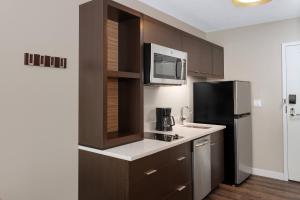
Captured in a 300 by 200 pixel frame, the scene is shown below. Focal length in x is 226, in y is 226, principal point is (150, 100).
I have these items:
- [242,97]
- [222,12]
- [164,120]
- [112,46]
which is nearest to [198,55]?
[222,12]

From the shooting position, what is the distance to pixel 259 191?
10.3 ft

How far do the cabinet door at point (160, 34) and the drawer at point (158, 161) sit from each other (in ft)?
3.88

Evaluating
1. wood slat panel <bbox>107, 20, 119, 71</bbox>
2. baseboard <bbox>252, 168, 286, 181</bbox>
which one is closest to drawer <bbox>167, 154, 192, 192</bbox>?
wood slat panel <bbox>107, 20, 119, 71</bbox>

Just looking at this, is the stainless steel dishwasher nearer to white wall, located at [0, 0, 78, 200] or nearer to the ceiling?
white wall, located at [0, 0, 78, 200]

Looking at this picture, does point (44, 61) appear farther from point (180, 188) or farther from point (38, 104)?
point (180, 188)

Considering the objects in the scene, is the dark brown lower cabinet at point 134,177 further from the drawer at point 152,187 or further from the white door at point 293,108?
the white door at point 293,108

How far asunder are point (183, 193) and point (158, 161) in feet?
2.06

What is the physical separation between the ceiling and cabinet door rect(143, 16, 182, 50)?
43 centimetres

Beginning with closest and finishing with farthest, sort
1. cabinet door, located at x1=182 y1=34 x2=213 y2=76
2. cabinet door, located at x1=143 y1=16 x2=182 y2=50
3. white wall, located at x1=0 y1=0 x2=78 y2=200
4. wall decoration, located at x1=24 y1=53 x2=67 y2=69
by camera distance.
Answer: white wall, located at x1=0 y1=0 x2=78 y2=200 < wall decoration, located at x1=24 y1=53 x2=67 y2=69 < cabinet door, located at x1=143 y1=16 x2=182 y2=50 < cabinet door, located at x1=182 y1=34 x2=213 y2=76

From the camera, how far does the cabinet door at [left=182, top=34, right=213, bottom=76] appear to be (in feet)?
10.4

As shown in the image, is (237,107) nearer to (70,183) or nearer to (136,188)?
(136,188)

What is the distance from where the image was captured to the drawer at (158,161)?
1785 millimetres

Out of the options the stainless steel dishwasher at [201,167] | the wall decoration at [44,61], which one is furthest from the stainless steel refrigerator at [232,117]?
the wall decoration at [44,61]

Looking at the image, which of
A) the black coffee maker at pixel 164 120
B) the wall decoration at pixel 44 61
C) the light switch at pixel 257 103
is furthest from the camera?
the light switch at pixel 257 103
